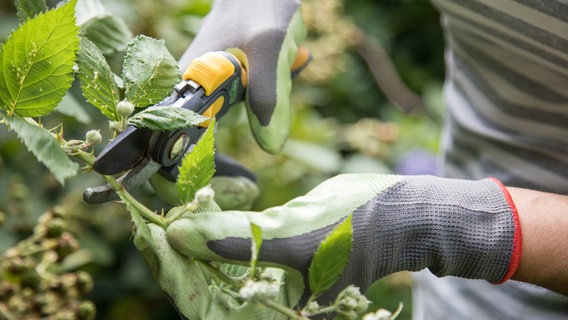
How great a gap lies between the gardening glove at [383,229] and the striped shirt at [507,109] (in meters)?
0.17

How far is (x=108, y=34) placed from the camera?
65cm

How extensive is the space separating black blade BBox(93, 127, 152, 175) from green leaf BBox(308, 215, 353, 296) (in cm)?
16

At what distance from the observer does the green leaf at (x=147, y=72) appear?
505 millimetres

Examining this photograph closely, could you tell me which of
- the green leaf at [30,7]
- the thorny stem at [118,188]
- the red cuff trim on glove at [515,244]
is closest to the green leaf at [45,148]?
the thorny stem at [118,188]

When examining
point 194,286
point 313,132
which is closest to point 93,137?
point 194,286

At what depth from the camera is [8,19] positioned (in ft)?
3.73

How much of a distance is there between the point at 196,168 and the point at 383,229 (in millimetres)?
155

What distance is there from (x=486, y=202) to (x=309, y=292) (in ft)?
0.56

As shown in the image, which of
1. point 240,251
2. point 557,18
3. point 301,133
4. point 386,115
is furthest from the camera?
point 386,115

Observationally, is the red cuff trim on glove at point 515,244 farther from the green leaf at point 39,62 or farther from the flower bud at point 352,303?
the green leaf at point 39,62

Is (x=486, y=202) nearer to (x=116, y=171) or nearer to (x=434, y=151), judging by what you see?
(x=116, y=171)

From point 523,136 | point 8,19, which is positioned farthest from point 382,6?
point 523,136

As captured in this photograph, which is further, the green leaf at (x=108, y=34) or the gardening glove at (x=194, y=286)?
the green leaf at (x=108, y=34)

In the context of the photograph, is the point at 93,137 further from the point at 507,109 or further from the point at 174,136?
the point at 507,109
